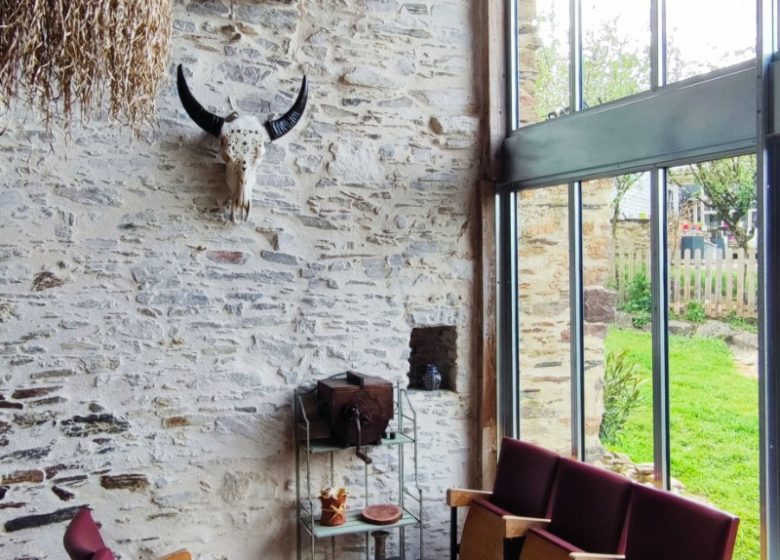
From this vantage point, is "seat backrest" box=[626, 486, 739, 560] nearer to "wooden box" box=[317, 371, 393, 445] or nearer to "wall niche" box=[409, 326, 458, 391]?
"wooden box" box=[317, 371, 393, 445]

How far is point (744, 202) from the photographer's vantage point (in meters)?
2.66

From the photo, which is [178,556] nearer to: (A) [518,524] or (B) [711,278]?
(A) [518,524]

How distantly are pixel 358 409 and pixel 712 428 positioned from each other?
1604mm

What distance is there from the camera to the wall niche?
4004 mm

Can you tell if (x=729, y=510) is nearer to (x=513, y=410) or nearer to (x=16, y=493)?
(x=513, y=410)

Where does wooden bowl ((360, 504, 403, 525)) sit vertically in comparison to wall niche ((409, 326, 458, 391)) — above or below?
below

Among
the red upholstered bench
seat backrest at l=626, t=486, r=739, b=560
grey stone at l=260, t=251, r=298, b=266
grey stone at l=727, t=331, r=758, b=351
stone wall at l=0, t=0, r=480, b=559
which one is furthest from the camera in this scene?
grey stone at l=260, t=251, r=298, b=266

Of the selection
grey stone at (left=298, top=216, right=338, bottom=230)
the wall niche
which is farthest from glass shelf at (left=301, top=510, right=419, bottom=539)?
grey stone at (left=298, top=216, right=338, bottom=230)

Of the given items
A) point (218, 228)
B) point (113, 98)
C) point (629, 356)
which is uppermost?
point (113, 98)

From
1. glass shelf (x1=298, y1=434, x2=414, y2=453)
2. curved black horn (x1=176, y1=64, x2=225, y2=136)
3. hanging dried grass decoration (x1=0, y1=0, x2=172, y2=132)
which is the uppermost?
curved black horn (x1=176, y1=64, x2=225, y2=136)

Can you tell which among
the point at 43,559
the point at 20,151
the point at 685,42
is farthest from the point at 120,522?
the point at 685,42

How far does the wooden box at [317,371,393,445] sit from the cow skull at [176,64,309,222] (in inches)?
40.5

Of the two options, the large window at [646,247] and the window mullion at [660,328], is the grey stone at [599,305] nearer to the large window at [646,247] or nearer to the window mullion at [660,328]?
the large window at [646,247]

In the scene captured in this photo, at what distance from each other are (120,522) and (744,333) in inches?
115
